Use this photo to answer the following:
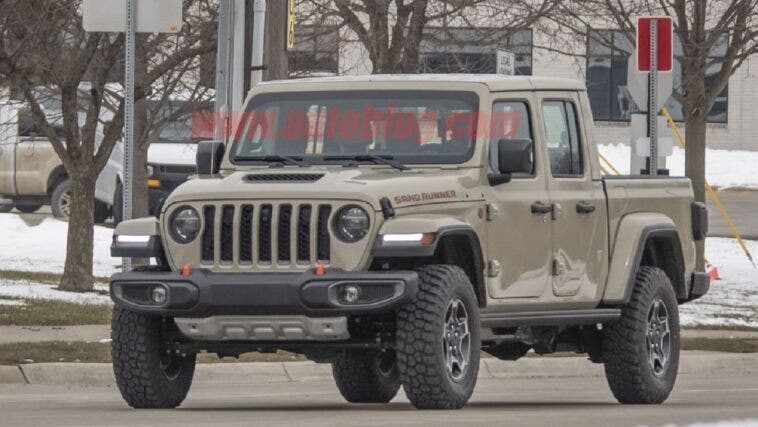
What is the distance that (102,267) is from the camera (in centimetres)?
2925

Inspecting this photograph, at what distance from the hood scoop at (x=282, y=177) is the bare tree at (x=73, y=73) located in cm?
1049

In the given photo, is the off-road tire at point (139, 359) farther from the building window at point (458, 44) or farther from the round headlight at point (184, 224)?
the building window at point (458, 44)

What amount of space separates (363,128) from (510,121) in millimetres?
953

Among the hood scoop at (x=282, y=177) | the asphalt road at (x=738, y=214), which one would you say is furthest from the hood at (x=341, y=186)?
the asphalt road at (x=738, y=214)

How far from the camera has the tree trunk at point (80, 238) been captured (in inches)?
921

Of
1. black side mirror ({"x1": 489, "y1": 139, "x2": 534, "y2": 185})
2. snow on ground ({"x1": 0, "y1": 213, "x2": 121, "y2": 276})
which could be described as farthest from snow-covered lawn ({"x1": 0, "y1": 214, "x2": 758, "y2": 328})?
black side mirror ({"x1": 489, "y1": 139, "x2": 534, "y2": 185})

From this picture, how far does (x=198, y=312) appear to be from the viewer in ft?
36.1

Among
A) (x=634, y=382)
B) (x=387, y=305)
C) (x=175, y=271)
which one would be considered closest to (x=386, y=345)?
(x=387, y=305)

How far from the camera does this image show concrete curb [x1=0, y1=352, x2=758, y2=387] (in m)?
15.3

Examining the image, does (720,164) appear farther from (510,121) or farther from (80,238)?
(510,121)

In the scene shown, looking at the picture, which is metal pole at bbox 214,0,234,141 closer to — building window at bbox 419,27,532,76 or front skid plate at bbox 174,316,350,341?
building window at bbox 419,27,532,76

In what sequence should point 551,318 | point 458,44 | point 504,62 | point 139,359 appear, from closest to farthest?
point 139,359 < point 551,318 < point 504,62 < point 458,44

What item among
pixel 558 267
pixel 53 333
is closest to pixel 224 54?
pixel 53 333

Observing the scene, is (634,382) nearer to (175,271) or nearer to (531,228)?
(531,228)
